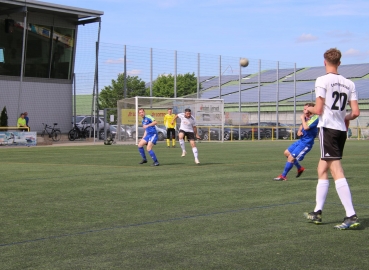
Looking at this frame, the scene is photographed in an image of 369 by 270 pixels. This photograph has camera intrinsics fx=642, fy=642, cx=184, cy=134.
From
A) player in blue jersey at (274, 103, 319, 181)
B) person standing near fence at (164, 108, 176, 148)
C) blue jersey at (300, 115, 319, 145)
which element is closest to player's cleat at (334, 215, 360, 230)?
player in blue jersey at (274, 103, 319, 181)

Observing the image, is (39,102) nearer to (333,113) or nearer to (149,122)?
(149,122)

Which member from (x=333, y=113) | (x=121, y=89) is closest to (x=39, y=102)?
(x=121, y=89)

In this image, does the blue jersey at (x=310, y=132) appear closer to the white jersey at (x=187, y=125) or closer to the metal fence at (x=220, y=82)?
the white jersey at (x=187, y=125)

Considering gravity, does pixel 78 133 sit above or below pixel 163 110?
below

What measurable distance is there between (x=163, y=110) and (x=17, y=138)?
11.4 m

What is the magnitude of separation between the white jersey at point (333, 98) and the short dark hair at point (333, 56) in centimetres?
15

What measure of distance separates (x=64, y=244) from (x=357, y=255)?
2.81 m

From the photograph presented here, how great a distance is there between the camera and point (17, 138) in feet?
109

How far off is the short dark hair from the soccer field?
1870 millimetres

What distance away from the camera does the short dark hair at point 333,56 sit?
7211 mm

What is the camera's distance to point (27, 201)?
32.3 ft

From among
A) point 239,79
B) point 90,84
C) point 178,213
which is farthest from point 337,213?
point 239,79

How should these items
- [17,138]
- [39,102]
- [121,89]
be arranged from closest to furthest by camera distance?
1. [17,138]
2. [39,102]
3. [121,89]

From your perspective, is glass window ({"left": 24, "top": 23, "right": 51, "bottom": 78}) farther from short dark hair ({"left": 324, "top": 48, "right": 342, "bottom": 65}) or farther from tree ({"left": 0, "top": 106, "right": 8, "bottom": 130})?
short dark hair ({"left": 324, "top": 48, "right": 342, "bottom": 65})
